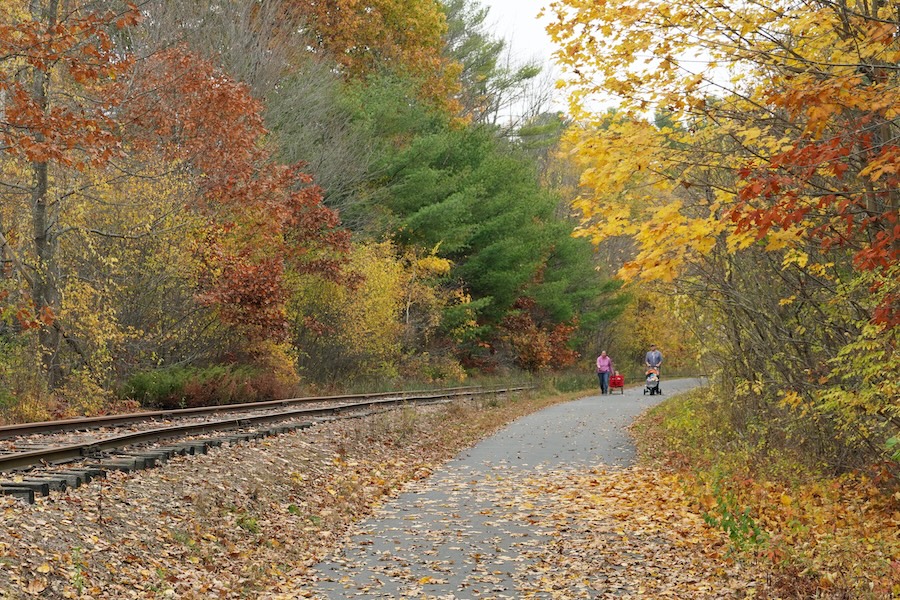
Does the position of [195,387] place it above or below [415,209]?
below

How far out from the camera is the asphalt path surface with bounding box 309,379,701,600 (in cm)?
870

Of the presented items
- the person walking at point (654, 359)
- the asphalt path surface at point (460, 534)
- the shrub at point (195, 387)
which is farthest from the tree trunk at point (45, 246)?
the person walking at point (654, 359)

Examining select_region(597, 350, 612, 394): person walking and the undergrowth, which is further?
select_region(597, 350, 612, 394): person walking

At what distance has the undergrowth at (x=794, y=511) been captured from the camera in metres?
8.00

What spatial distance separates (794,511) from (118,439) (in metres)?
7.84

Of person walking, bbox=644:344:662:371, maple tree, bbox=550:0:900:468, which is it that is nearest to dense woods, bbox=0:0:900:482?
maple tree, bbox=550:0:900:468

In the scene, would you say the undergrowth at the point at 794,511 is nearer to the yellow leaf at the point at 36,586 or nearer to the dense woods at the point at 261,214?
the yellow leaf at the point at 36,586

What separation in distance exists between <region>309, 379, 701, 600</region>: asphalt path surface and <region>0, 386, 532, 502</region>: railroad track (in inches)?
100

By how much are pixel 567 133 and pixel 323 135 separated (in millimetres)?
27909

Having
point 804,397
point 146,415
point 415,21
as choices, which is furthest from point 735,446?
point 415,21

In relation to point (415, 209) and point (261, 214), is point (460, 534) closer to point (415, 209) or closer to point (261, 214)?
point (261, 214)

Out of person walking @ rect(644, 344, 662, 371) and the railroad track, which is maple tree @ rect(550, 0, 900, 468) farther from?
person walking @ rect(644, 344, 662, 371)

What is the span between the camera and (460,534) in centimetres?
1067

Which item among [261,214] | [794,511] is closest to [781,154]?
[794,511]
